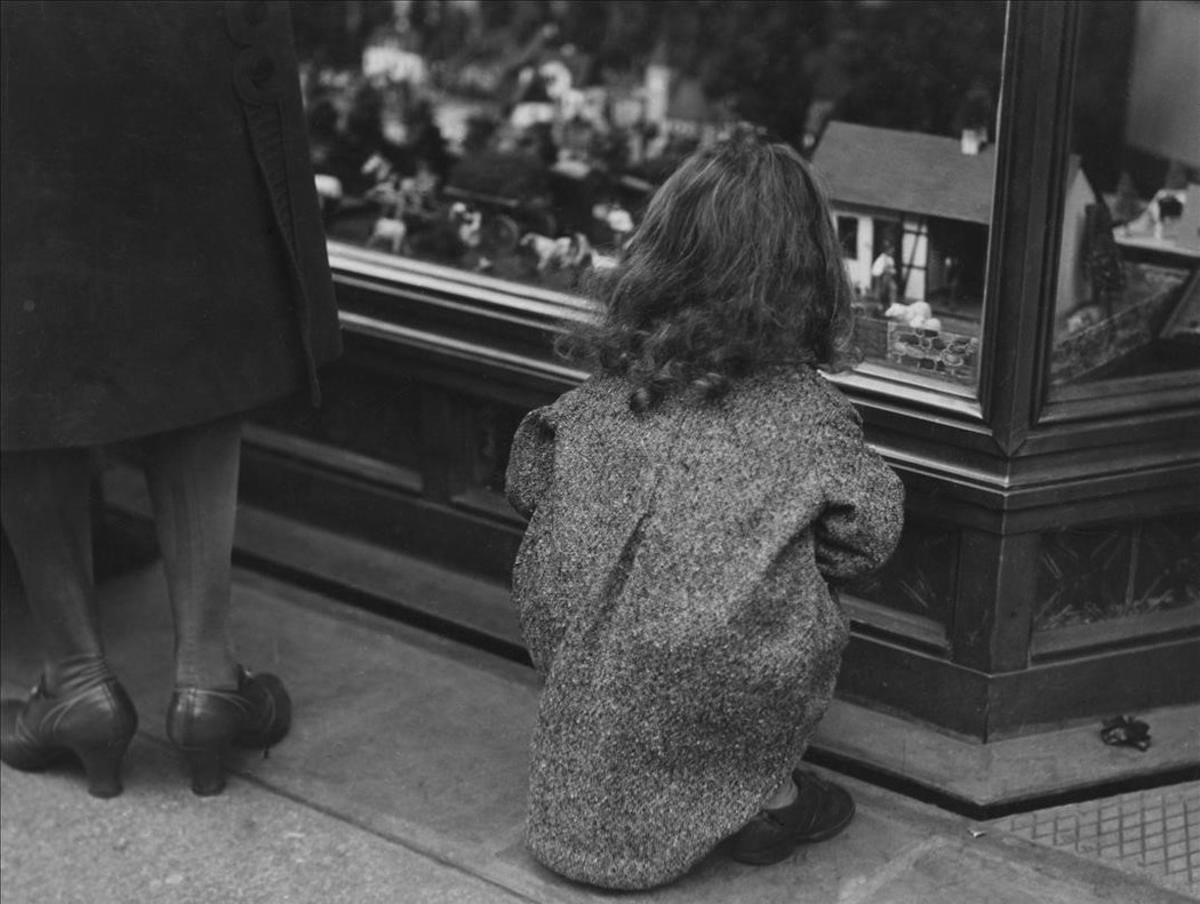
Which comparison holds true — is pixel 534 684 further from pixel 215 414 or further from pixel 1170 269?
pixel 1170 269

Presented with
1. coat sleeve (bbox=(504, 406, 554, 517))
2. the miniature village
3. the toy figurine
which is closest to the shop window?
the miniature village

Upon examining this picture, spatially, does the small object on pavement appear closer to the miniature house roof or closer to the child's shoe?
the child's shoe

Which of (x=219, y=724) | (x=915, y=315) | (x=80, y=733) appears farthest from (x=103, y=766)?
(x=915, y=315)

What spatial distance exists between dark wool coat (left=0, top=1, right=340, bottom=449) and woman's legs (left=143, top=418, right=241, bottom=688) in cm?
11

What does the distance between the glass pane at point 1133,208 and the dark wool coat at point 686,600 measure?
671 mm

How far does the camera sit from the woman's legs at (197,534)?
3344 mm

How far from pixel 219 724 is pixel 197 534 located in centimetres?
36

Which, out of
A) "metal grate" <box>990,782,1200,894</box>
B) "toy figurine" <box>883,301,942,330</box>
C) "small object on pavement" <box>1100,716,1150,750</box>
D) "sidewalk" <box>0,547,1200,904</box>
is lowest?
"sidewalk" <box>0,547,1200,904</box>

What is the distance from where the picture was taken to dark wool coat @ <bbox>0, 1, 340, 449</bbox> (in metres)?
3.03

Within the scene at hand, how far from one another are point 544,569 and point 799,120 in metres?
2.04

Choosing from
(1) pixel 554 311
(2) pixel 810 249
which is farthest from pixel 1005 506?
(1) pixel 554 311

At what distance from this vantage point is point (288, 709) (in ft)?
11.8

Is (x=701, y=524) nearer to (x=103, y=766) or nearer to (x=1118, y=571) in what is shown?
(x=1118, y=571)

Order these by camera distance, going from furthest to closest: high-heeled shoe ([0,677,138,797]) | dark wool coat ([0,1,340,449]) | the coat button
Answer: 1. high-heeled shoe ([0,677,138,797])
2. the coat button
3. dark wool coat ([0,1,340,449])
